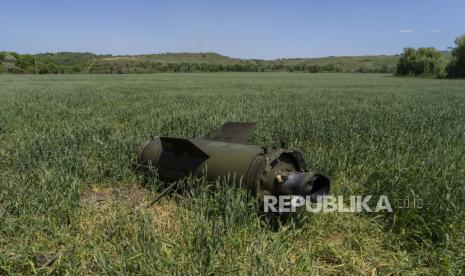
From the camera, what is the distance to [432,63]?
70.6 meters

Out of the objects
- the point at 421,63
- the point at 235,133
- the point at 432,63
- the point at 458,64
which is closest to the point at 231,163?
the point at 235,133

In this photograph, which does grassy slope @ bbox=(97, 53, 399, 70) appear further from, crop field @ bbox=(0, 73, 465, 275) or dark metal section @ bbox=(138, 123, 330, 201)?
dark metal section @ bbox=(138, 123, 330, 201)

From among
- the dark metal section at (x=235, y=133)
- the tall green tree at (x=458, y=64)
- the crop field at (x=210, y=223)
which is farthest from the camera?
the tall green tree at (x=458, y=64)

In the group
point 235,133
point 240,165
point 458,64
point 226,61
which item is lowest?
point 240,165

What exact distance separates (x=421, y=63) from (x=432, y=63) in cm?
242

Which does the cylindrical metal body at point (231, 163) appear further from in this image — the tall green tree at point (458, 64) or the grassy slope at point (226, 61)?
the grassy slope at point (226, 61)

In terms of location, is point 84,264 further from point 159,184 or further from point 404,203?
point 404,203

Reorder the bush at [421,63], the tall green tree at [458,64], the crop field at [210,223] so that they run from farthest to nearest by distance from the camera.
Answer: the bush at [421,63]
the tall green tree at [458,64]
the crop field at [210,223]

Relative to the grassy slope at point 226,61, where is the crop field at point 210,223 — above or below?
below

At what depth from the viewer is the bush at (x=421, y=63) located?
69.3 metres

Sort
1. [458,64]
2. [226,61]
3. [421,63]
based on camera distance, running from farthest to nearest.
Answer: [226,61], [421,63], [458,64]

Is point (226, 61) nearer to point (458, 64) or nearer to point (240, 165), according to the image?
point (458, 64)

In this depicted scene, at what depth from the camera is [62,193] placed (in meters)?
3.73

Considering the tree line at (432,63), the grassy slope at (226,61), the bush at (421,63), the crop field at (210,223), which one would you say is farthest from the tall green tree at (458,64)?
the crop field at (210,223)
